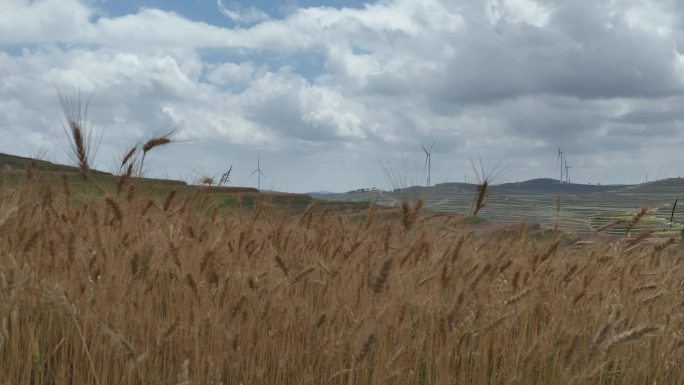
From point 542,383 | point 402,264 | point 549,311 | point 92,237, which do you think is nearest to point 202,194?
point 92,237

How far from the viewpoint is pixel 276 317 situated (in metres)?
3.47

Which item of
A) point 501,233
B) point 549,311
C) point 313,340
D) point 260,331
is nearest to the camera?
point 313,340

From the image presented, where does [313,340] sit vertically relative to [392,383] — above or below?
above

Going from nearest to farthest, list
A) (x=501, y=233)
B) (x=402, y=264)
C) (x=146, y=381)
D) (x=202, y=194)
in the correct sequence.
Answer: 1. (x=146, y=381)
2. (x=402, y=264)
3. (x=202, y=194)
4. (x=501, y=233)

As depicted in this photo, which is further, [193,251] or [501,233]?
[501,233]

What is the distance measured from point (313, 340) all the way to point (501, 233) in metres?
4.57

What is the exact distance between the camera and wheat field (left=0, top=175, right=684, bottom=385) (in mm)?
2775

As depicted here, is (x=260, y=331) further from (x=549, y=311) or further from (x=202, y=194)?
(x=202, y=194)

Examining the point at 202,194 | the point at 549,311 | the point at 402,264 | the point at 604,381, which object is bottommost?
the point at 604,381

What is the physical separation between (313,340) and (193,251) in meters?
1.02

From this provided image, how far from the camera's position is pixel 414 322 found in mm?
3633

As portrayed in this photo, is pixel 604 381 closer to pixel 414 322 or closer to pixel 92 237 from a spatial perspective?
pixel 414 322

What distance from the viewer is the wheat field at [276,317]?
2.78 meters

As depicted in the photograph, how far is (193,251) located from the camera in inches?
147
